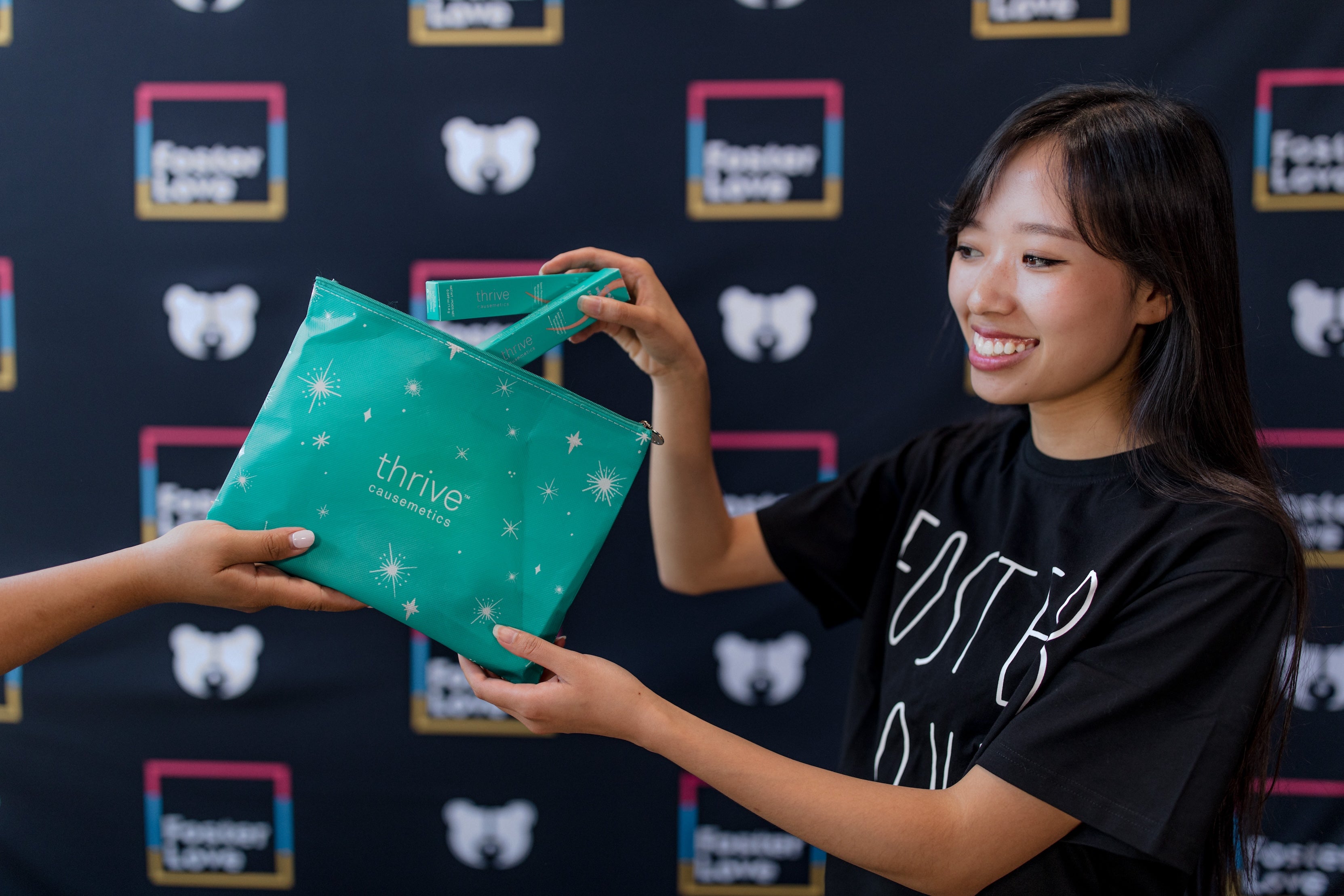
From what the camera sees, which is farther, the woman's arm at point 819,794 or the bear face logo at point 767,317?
the bear face logo at point 767,317

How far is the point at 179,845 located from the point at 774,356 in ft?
5.12

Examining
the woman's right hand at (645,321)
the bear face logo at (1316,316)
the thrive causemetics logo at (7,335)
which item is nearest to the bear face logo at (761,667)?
the woman's right hand at (645,321)

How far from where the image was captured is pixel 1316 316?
5.35ft

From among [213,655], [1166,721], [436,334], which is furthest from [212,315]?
[1166,721]

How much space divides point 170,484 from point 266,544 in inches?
36.4

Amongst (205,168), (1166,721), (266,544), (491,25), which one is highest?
(491,25)

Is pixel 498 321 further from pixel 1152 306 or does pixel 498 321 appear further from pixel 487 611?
pixel 1152 306

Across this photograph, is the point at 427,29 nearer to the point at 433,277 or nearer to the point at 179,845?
the point at 433,277

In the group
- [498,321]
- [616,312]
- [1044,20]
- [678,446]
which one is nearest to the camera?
[616,312]

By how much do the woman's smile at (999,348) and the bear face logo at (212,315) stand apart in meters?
1.34

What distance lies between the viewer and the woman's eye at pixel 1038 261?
0.96 m

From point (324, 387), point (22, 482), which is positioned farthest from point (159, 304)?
point (324, 387)

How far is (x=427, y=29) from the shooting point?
64.2 inches

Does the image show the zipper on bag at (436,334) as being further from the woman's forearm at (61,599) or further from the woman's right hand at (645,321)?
the woman's forearm at (61,599)
